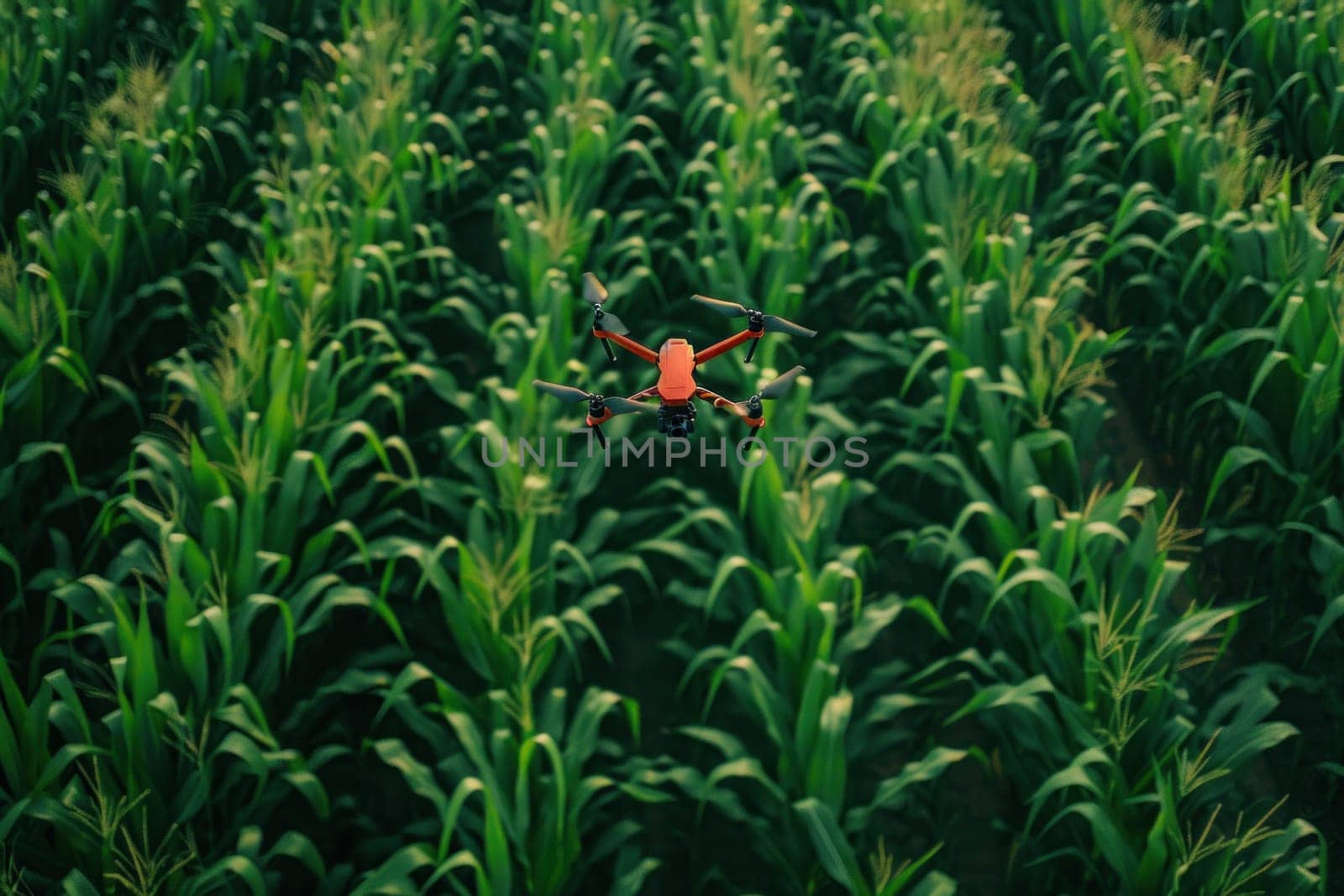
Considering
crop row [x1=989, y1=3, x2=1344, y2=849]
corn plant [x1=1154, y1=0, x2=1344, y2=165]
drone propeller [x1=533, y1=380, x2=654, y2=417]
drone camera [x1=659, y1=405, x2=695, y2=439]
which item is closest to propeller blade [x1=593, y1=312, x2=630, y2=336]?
drone propeller [x1=533, y1=380, x2=654, y2=417]

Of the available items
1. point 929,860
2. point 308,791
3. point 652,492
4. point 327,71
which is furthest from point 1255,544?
point 327,71

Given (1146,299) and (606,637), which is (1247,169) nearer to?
(1146,299)

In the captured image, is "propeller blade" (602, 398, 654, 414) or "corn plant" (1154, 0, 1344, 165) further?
"corn plant" (1154, 0, 1344, 165)

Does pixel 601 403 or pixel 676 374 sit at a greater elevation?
pixel 676 374

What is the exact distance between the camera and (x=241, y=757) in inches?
131

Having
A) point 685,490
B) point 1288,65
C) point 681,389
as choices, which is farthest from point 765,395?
point 1288,65

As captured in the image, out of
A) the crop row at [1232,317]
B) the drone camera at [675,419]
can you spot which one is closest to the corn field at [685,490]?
the crop row at [1232,317]

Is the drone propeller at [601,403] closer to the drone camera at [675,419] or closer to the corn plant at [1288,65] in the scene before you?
the drone camera at [675,419]

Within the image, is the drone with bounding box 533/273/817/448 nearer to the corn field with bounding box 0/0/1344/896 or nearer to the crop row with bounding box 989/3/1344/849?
the corn field with bounding box 0/0/1344/896

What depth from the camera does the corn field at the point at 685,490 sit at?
3.34 meters

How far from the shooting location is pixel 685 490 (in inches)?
155

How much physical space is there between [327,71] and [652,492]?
3688mm

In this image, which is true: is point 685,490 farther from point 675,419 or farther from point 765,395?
point 675,419

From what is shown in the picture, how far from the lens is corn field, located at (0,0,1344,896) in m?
3.34
